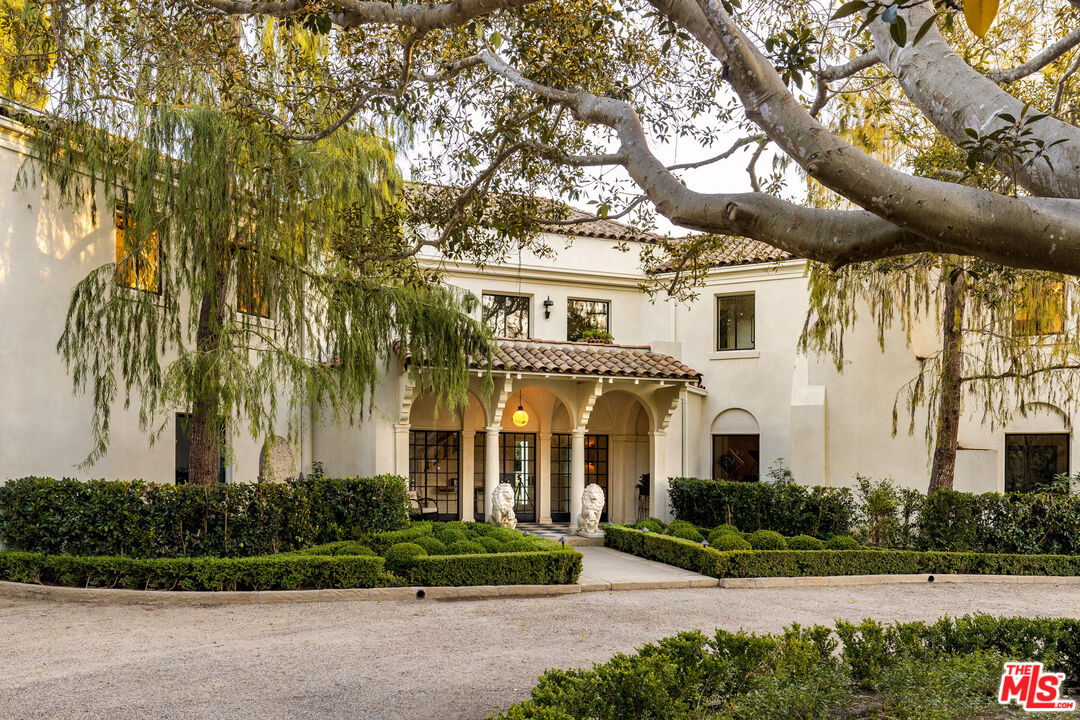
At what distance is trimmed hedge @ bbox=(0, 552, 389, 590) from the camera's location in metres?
10.8

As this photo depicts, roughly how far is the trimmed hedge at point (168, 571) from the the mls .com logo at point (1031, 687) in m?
8.21

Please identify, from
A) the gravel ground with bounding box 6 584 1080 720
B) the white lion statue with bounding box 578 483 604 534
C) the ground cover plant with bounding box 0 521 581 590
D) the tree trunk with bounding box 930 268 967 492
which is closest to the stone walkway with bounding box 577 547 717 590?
the gravel ground with bounding box 6 584 1080 720

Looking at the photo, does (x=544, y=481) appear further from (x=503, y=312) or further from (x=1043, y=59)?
(x=1043, y=59)

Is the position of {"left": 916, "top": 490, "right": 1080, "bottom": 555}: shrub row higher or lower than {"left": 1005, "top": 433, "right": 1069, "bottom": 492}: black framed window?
lower

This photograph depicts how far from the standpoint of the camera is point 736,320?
66.3 ft

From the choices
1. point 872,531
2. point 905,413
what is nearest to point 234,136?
point 872,531

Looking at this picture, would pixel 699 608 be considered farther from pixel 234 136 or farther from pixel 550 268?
pixel 550 268

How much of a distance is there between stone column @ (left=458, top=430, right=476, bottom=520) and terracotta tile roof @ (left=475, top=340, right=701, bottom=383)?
2.77 metres

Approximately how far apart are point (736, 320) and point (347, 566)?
12304mm

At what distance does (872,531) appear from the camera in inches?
597

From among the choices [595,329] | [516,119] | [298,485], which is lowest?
[298,485]

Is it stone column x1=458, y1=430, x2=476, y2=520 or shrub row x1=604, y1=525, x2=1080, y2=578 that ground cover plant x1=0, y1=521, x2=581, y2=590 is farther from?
stone column x1=458, y1=430, x2=476, y2=520

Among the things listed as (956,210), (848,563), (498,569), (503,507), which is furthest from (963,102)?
(503,507)

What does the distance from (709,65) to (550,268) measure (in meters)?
10.5
